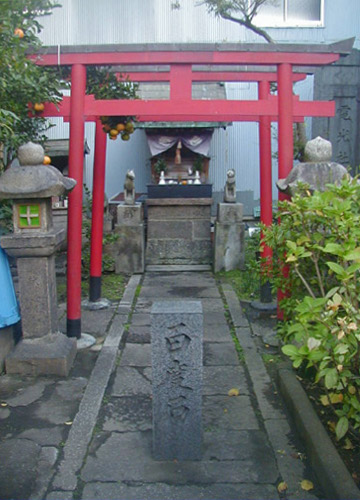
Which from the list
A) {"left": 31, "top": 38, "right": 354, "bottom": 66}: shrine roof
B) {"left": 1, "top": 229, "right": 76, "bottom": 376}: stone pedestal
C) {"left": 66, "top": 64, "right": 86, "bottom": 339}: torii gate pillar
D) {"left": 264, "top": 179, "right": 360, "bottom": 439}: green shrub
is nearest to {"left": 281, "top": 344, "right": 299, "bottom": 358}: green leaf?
{"left": 264, "top": 179, "right": 360, "bottom": 439}: green shrub

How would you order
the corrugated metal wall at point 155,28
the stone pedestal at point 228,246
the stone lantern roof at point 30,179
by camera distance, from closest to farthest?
the stone lantern roof at point 30,179
the stone pedestal at point 228,246
the corrugated metal wall at point 155,28

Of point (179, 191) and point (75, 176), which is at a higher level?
point (179, 191)

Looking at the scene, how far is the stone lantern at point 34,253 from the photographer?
15.0 feet

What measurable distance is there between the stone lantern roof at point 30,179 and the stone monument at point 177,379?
1823mm

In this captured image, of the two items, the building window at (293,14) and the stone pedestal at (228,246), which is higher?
the building window at (293,14)

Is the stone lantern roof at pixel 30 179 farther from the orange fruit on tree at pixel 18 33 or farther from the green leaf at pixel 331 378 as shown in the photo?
the green leaf at pixel 331 378

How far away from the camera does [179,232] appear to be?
10.3m

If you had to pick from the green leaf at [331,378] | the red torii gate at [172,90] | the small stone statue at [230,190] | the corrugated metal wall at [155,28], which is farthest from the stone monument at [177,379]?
the corrugated metal wall at [155,28]

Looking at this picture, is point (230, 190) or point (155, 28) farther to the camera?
point (155, 28)

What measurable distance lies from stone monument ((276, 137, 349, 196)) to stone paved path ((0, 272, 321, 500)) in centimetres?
183

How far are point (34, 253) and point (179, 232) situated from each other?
5.81 metres

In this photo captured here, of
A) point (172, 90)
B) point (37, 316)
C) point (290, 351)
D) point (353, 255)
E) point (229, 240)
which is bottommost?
point (37, 316)

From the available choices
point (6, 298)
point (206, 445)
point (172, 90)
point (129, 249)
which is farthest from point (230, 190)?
point (206, 445)

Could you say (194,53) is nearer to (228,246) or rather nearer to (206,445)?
(206,445)
